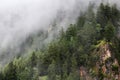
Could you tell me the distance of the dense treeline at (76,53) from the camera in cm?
14615

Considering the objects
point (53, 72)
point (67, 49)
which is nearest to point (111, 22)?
point (67, 49)

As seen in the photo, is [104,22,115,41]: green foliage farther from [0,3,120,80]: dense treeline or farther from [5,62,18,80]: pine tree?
[5,62,18,80]: pine tree

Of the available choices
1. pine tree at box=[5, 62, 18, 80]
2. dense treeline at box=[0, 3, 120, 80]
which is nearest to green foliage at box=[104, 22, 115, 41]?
dense treeline at box=[0, 3, 120, 80]

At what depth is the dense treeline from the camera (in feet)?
479

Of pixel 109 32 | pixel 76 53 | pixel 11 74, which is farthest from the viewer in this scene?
pixel 11 74

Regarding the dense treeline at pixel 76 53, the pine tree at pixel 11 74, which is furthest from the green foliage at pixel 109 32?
the pine tree at pixel 11 74

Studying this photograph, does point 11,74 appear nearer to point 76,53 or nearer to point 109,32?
point 76,53

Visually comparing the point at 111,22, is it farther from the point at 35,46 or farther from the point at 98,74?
the point at 35,46

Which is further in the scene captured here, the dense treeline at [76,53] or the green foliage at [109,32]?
the green foliage at [109,32]

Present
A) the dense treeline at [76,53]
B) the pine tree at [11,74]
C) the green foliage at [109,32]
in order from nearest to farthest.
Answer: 1. the dense treeline at [76,53]
2. the green foliage at [109,32]
3. the pine tree at [11,74]

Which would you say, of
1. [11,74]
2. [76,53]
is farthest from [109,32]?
A: [11,74]

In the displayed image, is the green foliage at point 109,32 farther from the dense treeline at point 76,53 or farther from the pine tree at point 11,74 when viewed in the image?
the pine tree at point 11,74

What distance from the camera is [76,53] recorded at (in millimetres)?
149625

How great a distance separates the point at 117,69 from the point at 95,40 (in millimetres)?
15396
